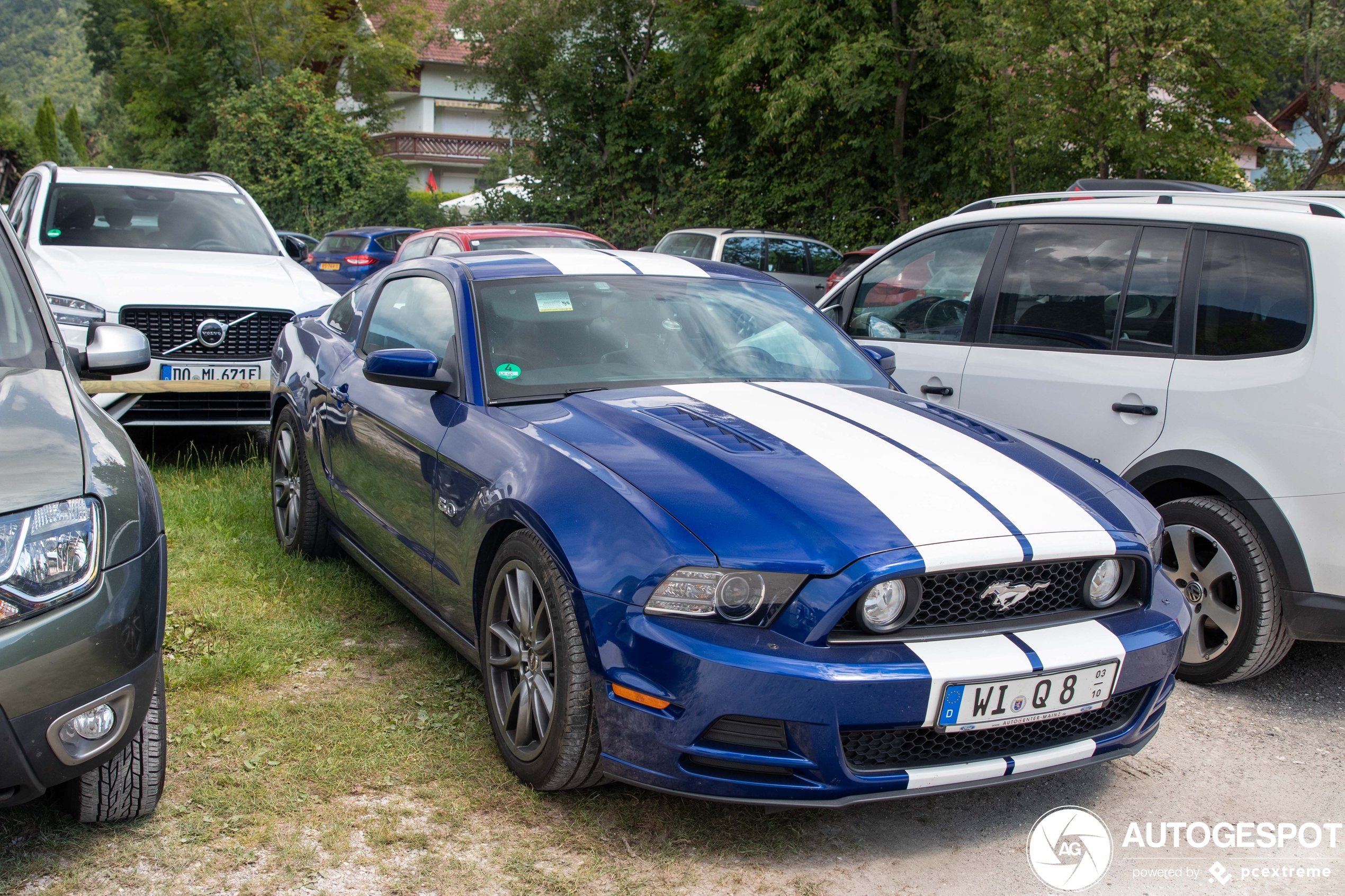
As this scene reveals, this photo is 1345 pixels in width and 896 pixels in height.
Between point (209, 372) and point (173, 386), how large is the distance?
0.31 metres

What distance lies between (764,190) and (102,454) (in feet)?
71.5

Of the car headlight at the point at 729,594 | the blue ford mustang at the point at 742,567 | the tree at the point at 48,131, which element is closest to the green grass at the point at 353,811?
the blue ford mustang at the point at 742,567

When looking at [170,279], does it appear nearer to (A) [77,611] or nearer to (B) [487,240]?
(B) [487,240]

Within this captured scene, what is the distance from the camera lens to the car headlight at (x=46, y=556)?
7.52 ft

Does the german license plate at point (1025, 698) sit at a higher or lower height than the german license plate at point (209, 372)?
higher

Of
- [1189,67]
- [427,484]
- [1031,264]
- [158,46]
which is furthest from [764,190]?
[158,46]

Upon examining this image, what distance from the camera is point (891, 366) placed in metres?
4.64

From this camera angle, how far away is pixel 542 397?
366cm

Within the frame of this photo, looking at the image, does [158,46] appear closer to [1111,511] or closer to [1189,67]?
[1189,67]

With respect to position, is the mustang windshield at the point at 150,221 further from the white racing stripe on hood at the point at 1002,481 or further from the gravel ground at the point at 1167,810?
the gravel ground at the point at 1167,810

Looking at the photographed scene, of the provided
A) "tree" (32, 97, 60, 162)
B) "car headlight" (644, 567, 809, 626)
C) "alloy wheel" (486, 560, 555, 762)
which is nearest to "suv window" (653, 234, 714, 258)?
"alloy wheel" (486, 560, 555, 762)

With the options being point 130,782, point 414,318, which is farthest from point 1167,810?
point 414,318

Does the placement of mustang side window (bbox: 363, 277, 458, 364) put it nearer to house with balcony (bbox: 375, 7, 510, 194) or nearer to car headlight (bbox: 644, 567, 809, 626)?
car headlight (bbox: 644, 567, 809, 626)

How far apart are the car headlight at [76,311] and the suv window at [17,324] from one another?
10.3 feet
